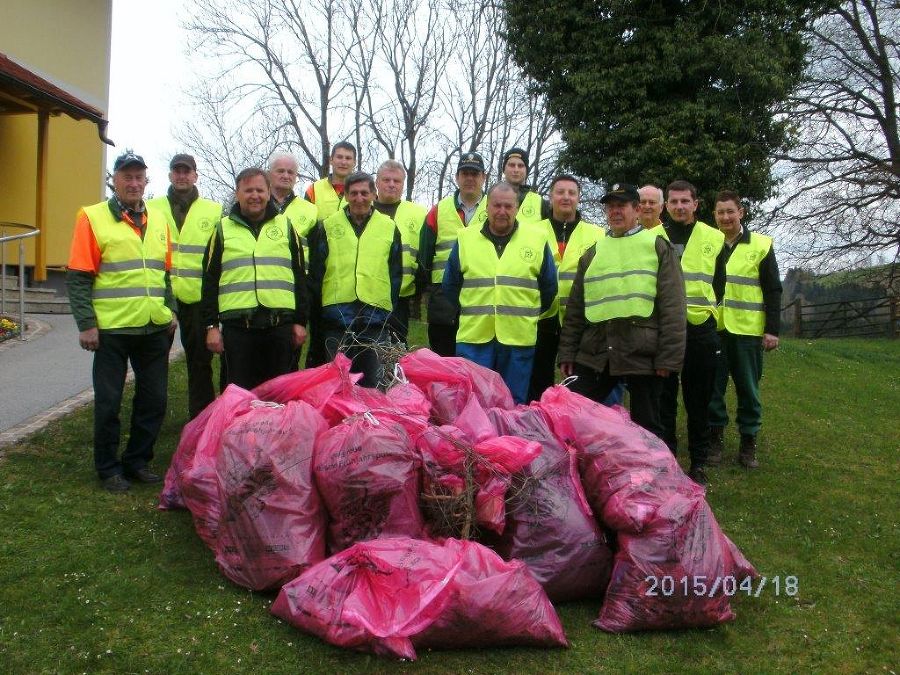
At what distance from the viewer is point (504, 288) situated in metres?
5.01

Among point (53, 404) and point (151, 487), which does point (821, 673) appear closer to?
point (151, 487)

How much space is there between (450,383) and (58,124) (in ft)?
38.1

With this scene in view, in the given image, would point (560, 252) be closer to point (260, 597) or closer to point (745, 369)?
point (745, 369)

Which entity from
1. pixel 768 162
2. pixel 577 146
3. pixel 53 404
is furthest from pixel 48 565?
pixel 768 162

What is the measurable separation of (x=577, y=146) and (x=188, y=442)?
12319 millimetres

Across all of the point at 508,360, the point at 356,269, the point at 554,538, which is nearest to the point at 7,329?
the point at 356,269

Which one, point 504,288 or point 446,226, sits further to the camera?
point 446,226

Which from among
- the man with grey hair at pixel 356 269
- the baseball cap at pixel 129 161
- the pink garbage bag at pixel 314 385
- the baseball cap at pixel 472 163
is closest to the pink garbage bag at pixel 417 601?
the pink garbage bag at pixel 314 385

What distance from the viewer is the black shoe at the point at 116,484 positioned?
461 cm

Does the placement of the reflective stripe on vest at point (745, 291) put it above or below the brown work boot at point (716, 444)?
above

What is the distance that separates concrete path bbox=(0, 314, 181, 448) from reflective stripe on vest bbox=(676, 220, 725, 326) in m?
4.54

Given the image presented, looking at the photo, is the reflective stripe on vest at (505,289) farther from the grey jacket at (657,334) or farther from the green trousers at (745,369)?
the green trousers at (745,369)

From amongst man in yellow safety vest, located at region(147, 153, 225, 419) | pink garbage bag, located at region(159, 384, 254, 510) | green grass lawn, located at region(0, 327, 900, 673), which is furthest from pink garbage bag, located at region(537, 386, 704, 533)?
man in yellow safety vest, located at region(147, 153, 225, 419)

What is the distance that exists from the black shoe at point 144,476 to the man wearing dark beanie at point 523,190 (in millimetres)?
2972
